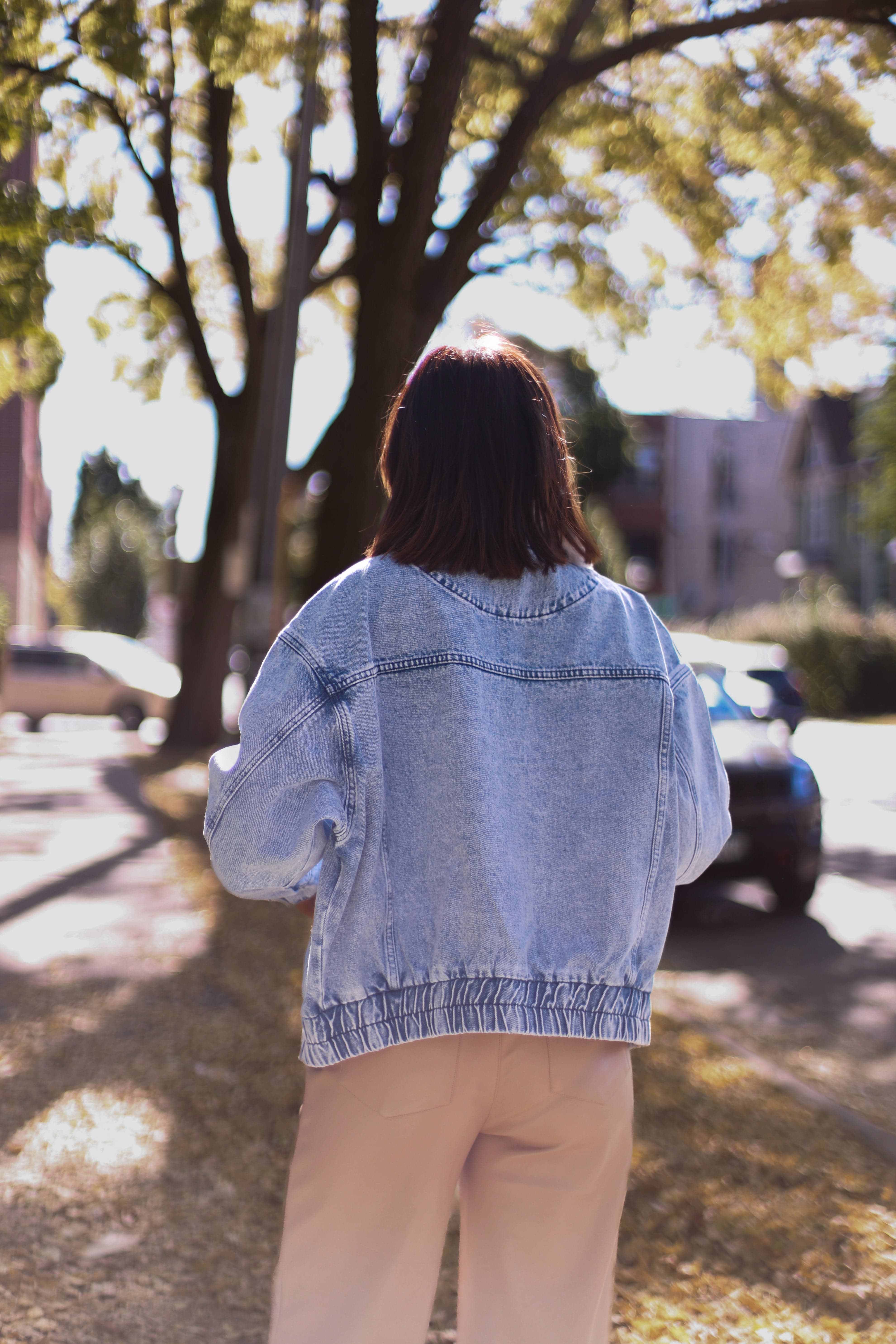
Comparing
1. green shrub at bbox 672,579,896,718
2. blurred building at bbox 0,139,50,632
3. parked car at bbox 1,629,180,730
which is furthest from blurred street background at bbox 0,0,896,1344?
blurred building at bbox 0,139,50,632

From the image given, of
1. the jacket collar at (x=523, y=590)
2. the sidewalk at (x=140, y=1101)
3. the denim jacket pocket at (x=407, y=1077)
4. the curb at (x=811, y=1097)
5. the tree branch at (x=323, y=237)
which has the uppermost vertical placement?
the tree branch at (x=323, y=237)

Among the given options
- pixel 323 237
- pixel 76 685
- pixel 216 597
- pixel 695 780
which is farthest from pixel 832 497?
pixel 695 780

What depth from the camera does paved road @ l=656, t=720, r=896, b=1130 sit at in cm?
531

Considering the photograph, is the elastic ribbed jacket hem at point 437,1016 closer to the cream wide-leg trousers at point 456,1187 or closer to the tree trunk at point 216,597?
the cream wide-leg trousers at point 456,1187

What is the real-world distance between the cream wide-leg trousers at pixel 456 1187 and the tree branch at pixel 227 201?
11.2 metres

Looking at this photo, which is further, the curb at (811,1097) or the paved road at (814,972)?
the paved road at (814,972)

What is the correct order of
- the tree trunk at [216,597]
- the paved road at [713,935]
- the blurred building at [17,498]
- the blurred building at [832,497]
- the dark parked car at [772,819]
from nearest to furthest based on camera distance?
1. the paved road at [713,935]
2. the dark parked car at [772,819]
3. the tree trunk at [216,597]
4. the blurred building at [17,498]
5. the blurred building at [832,497]

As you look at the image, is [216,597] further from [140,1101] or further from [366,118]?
[140,1101]

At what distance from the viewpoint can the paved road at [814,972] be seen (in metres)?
5.31

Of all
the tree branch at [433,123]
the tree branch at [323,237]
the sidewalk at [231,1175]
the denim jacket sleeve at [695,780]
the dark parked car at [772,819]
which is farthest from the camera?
the tree branch at [323,237]

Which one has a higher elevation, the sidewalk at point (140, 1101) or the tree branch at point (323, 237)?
the tree branch at point (323, 237)

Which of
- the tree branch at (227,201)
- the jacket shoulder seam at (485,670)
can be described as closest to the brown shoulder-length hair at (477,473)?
the jacket shoulder seam at (485,670)

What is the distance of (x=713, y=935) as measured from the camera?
7.93 metres

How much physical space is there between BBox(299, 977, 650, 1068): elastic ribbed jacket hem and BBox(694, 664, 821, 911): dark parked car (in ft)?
21.3
